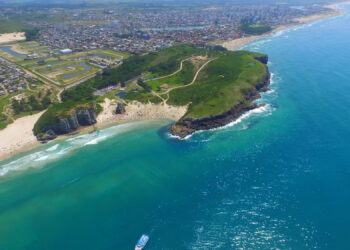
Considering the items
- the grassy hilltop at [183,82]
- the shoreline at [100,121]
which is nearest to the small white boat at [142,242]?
the grassy hilltop at [183,82]

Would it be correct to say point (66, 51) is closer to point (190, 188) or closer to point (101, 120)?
point (101, 120)

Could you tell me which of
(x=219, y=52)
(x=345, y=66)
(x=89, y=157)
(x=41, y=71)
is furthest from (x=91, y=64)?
(x=345, y=66)

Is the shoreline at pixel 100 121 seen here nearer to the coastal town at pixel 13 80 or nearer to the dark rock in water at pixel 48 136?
the dark rock in water at pixel 48 136

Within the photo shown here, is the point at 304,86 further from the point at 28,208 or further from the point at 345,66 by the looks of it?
the point at 28,208

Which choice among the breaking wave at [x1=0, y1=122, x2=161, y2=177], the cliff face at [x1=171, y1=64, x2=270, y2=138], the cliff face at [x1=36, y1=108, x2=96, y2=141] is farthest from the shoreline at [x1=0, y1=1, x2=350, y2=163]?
the cliff face at [x1=171, y1=64, x2=270, y2=138]

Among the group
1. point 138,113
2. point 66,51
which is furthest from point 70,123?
point 66,51

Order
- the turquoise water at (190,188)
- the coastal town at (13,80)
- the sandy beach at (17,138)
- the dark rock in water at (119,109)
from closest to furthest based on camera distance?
1. the turquoise water at (190,188)
2. the sandy beach at (17,138)
3. the dark rock in water at (119,109)
4. the coastal town at (13,80)
